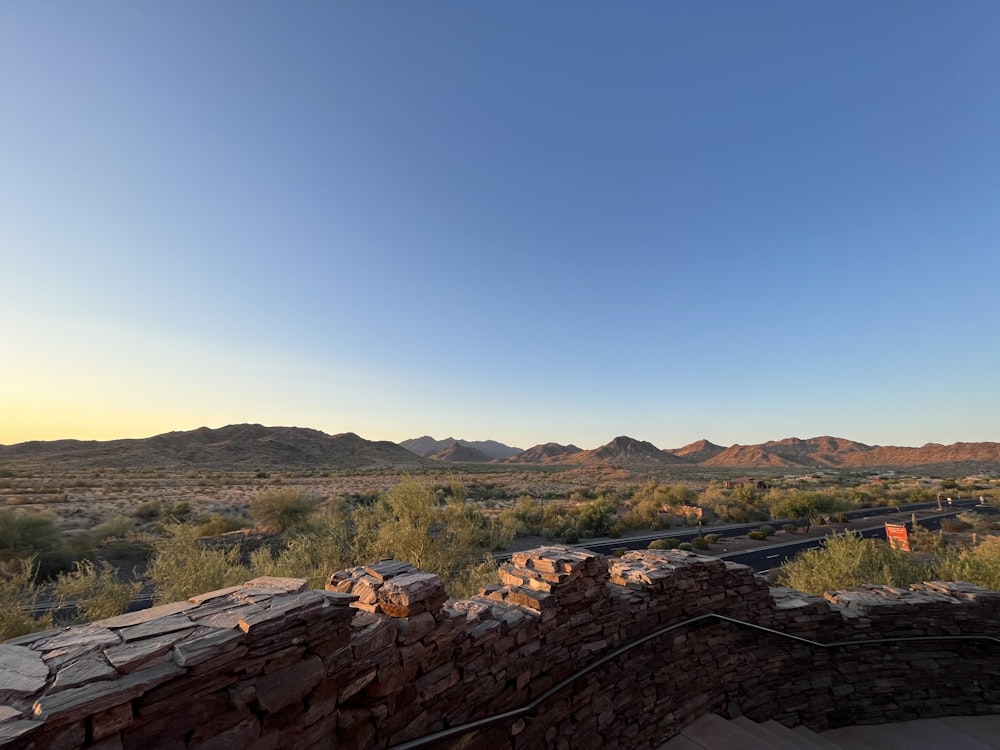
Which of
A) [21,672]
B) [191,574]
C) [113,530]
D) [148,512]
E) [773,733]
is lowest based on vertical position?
[773,733]

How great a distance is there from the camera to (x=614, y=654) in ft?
17.5

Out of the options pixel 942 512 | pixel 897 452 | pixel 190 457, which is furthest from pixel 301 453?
pixel 897 452

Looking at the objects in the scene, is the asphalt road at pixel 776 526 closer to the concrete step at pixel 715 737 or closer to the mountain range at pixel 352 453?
the concrete step at pixel 715 737

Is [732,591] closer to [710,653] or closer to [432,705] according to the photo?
[710,653]

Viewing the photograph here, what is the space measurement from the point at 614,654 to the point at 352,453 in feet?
337

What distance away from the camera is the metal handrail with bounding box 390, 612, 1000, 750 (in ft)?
12.4

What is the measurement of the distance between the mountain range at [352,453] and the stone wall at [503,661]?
78.6 metres

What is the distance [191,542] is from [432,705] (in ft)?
28.2

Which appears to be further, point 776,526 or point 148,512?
point 776,526

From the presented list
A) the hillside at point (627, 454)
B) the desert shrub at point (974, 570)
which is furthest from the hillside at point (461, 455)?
the desert shrub at point (974, 570)

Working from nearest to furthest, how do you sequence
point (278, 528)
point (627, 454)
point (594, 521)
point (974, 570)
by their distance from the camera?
1. point (974, 570)
2. point (278, 528)
3. point (594, 521)
4. point (627, 454)

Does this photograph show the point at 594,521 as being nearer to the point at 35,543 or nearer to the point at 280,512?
the point at 280,512

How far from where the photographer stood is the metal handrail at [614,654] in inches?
149

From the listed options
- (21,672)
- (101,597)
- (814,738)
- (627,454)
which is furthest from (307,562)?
(627,454)
